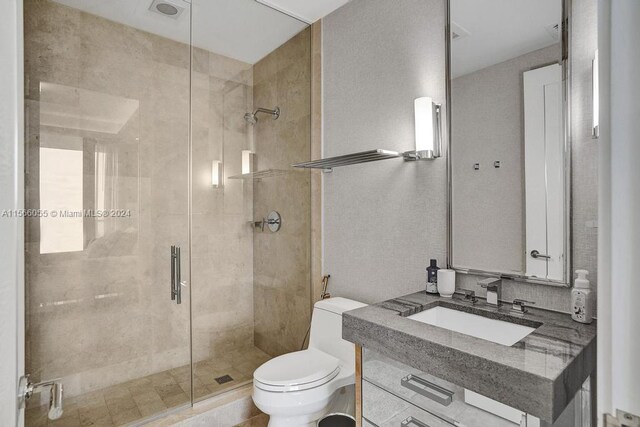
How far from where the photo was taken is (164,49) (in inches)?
82.5

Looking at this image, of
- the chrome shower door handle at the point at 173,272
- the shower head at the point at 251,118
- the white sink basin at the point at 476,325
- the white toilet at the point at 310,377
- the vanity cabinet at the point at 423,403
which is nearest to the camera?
the vanity cabinet at the point at 423,403

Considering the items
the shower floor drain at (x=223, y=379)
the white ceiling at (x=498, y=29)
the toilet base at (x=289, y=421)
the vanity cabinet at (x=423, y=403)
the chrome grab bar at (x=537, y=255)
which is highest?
the white ceiling at (x=498, y=29)

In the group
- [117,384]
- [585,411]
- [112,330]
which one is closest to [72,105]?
[112,330]

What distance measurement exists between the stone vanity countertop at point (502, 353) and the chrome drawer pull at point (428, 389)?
0.27ft

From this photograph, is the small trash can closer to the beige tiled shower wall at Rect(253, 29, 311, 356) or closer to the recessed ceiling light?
the beige tiled shower wall at Rect(253, 29, 311, 356)

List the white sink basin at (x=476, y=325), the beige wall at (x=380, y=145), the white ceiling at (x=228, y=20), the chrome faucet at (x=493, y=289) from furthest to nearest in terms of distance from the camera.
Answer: the white ceiling at (x=228, y=20) → the beige wall at (x=380, y=145) → the chrome faucet at (x=493, y=289) → the white sink basin at (x=476, y=325)

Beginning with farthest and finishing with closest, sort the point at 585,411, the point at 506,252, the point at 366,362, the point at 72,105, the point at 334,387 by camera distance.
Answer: the point at 72,105 < the point at 334,387 < the point at 506,252 < the point at 366,362 < the point at 585,411

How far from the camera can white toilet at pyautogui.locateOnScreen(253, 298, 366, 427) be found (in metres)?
1.56

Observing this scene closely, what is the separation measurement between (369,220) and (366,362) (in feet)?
2.92

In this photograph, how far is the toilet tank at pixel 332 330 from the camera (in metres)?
1.86

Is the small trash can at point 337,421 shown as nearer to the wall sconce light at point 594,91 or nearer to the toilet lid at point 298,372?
the toilet lid at point 298,372

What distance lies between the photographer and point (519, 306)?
1363mm

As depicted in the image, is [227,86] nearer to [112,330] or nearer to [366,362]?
[112,330]

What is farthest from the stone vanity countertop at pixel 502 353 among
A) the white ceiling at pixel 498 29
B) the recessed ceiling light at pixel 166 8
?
the recessed ceiling light at pixel 166 8
